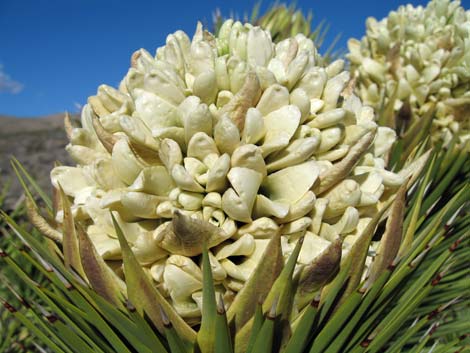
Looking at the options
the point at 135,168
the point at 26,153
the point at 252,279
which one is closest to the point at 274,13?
the point at 135,168

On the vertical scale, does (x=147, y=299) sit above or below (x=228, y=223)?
below

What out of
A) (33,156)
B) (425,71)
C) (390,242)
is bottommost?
(390,242)

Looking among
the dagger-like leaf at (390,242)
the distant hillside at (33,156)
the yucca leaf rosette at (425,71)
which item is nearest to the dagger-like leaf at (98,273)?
the dagger-like leaf at (390,242)

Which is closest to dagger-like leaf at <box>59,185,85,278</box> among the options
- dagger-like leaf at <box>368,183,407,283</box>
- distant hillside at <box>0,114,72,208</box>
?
dagger-like leaf at <box>368,183,407,283</box>

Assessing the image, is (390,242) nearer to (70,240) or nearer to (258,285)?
(258,285)

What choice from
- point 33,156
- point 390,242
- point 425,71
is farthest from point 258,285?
point 33,156

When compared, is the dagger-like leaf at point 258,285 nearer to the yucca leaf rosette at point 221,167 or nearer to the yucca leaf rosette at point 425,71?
the yucca leaf rosette at point 221,167
